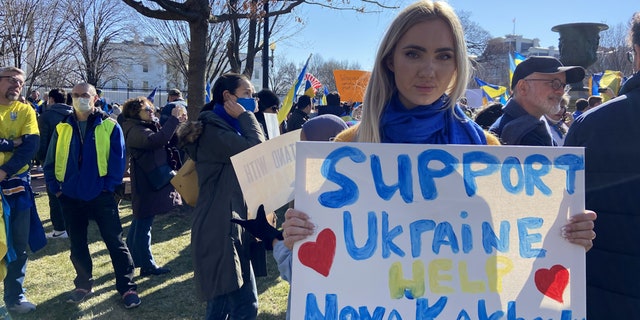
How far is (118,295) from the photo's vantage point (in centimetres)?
481

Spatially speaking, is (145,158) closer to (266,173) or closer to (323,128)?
(323,128)

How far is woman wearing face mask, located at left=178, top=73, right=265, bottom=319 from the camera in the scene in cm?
325

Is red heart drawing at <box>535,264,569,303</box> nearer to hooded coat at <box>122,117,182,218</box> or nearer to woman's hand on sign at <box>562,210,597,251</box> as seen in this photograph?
woman's hand on sign at <box>562,210,597,251</box>

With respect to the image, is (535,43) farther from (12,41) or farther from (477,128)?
(477,128)

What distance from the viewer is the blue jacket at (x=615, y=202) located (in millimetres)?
1871

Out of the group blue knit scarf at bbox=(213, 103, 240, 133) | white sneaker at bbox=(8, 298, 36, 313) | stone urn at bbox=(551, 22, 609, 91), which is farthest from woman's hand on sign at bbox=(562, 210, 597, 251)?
stone urn at bbox=(551, 22, 609, 91)

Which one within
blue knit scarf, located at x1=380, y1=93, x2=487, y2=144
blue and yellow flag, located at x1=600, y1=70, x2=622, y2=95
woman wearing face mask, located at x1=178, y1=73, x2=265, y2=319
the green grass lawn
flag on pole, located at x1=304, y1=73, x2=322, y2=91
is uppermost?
flag on pole, located at x1=304, y1=73, x2=322, y2=91

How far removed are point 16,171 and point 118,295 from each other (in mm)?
1555

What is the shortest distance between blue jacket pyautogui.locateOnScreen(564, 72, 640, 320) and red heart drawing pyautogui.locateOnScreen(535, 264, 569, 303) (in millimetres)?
614

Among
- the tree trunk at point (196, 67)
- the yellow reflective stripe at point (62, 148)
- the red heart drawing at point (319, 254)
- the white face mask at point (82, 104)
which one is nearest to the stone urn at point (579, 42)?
the tree trunk at point (196, 67)

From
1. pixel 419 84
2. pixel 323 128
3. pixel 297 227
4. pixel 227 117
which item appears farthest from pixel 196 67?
pixel 297 227

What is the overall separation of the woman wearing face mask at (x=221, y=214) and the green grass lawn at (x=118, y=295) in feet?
3.72

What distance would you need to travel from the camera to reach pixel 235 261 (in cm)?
325

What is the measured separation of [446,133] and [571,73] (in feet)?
7.42
